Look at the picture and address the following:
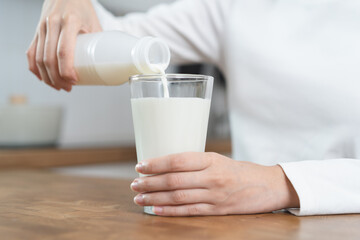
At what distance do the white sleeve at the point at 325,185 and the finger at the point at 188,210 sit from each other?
0.14 meters

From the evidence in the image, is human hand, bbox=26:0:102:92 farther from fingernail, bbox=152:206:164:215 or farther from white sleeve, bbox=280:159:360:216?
white sleeve, bbox=280:159:360:216

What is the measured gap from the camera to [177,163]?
27.5 inches

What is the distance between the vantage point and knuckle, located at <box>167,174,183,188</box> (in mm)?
703

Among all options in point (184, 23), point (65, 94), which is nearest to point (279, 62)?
point (184, 23)

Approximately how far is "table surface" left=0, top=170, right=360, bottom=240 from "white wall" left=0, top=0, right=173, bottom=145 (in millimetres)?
1682

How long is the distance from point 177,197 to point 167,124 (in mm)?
108

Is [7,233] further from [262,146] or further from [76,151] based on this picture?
[76,151]

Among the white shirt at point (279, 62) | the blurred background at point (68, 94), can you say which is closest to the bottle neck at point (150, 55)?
the white shirt at point (279, 62)

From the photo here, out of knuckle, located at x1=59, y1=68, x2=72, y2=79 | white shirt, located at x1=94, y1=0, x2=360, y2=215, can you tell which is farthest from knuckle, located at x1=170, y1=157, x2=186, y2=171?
white shirt, located at x1=94, y1=0, x2=360, y2=215

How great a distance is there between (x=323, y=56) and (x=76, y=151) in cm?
126

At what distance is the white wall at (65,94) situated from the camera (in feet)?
8.05

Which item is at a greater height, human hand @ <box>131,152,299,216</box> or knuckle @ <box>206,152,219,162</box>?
knuckle @ <box>206,152,219,162</box>

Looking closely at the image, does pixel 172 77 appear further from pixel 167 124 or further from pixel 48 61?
pixel 48 61

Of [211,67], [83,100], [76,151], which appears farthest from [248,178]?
[211,67]
